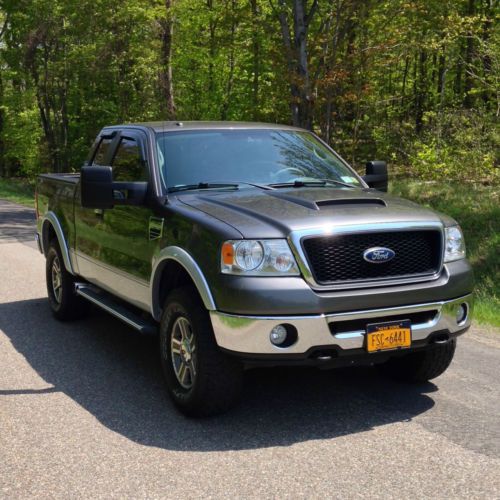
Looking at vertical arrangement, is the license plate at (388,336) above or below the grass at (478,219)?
above

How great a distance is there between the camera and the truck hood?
422 centimetres

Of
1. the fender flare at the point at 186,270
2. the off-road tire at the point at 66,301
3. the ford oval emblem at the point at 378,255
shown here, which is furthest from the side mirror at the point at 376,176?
the off-road tire at the point at 66,301

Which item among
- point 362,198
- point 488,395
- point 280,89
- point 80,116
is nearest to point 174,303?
point 362,198

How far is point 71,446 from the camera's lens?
4047mm

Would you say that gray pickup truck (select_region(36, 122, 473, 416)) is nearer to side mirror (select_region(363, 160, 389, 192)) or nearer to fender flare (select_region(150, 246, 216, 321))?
fender flare (select_region(150, 246, 216, 321))

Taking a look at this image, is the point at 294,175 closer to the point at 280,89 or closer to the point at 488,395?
the point at 488,395

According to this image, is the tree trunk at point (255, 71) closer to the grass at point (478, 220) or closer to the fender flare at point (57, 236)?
the grass at point (478, 220)

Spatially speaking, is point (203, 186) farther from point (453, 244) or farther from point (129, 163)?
point (453, 244)

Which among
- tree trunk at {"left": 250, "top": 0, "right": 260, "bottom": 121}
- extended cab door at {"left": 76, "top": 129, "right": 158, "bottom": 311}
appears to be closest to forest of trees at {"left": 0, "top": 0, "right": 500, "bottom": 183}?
tree trunk at {"left": 250, "top": 0, "right": 260, "bottom": 121}

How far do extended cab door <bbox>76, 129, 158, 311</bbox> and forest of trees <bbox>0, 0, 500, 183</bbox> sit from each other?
8.57 metres

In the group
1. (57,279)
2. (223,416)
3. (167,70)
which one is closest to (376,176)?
(223,416)

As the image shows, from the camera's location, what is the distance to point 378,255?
14.1 feet

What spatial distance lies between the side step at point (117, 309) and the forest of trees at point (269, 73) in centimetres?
881

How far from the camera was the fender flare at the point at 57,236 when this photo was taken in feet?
22.7
